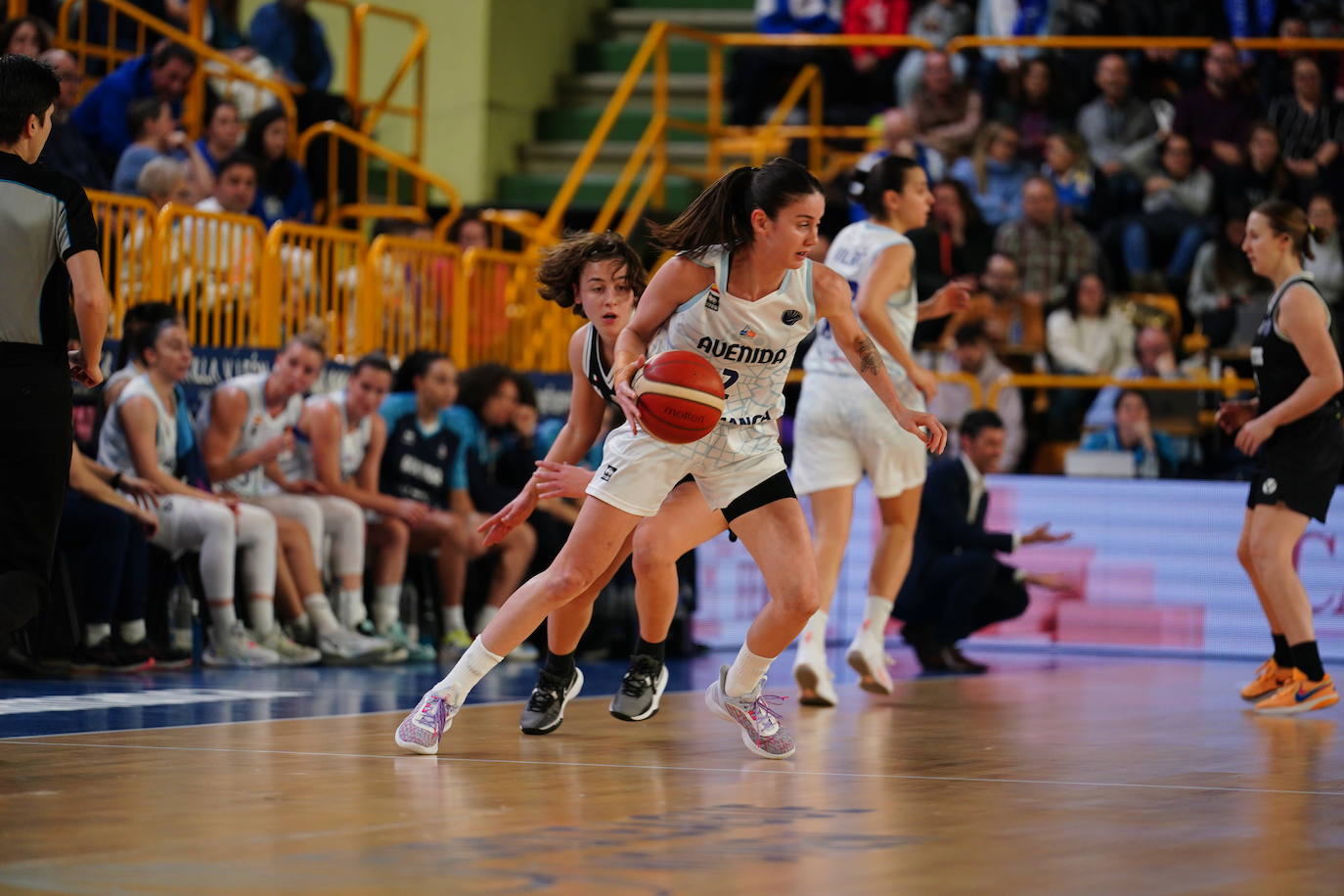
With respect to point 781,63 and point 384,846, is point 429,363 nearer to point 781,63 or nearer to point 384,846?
point 384,846

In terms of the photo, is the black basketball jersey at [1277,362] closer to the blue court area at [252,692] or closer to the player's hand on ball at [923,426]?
the blue court area at [252,692]

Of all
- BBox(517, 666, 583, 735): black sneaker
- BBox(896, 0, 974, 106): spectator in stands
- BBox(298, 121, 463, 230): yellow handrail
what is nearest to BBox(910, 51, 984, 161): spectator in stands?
BBox(896, 0, 974, 106): spectator in stands

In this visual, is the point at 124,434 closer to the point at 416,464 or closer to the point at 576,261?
the point at 416,464

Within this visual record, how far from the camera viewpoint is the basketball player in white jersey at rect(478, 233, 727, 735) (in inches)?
248

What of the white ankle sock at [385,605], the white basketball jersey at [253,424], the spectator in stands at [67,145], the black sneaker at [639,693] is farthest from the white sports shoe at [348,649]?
the spectator in stands at [67,145]

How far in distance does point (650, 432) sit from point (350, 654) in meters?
4.53

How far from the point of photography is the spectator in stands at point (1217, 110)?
15.7 meters

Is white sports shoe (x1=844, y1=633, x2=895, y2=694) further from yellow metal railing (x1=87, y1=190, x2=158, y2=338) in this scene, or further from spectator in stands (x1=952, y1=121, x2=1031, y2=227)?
spectator in stands (x1=952, y1=121, x2=1031, y2=227)

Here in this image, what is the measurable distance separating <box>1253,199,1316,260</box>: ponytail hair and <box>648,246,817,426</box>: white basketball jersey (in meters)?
2.77

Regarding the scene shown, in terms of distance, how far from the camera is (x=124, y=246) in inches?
410

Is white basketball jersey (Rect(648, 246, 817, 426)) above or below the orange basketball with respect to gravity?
above

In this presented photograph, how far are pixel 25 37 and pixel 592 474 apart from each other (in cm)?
744

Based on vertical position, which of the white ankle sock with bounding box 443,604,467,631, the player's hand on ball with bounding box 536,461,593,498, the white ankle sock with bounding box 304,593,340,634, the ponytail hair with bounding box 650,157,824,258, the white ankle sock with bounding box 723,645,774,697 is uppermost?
the ponytail hair with bounding box 650,157,824,258

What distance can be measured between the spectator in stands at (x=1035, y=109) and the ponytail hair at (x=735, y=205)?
35.0 feet
